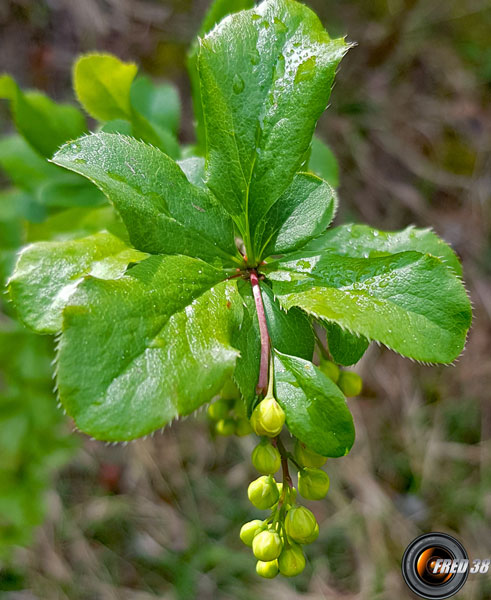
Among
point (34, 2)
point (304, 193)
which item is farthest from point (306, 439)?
point (34, 2)

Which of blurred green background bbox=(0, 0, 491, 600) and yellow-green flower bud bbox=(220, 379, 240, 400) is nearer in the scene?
yellow-green flower bud bbox=(220, 379, 240, 400)

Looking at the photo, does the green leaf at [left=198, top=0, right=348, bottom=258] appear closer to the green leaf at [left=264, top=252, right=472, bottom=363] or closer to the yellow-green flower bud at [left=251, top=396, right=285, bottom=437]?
the green leaf at [left=264, top=252, right=472, bottom=363]

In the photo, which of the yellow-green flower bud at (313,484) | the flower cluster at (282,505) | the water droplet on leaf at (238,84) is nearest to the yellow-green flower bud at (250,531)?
the flower cluster at (282,505)

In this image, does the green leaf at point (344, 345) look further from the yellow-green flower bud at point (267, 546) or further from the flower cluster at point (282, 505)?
the yellow-green flower bud at point (267, 546)

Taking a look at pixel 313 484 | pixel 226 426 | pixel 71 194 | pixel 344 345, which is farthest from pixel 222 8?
pixel 313 484

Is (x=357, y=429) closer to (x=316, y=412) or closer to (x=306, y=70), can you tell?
(x=316, y=412)

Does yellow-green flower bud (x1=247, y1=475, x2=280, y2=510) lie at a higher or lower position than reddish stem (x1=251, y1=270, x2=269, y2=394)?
lower

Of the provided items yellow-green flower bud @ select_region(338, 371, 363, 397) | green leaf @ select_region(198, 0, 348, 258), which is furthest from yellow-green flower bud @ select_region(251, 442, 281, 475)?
green leaf @ select_region(198, 0, 348, 258)
